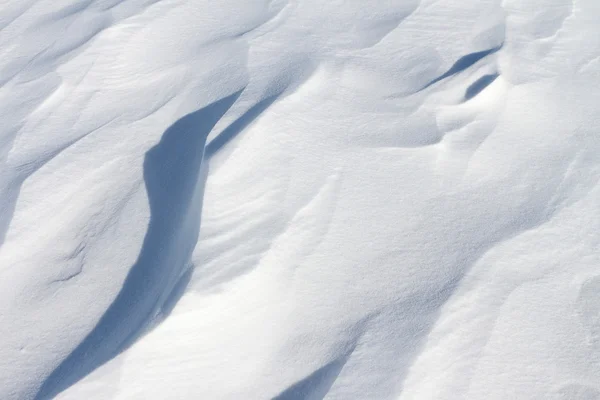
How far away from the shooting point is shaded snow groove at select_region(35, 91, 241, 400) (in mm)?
1158

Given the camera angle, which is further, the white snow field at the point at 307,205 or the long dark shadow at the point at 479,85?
the long dark shadow at the point at 479,85

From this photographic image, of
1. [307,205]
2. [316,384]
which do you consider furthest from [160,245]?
[316,384]

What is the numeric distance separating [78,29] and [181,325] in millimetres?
1303

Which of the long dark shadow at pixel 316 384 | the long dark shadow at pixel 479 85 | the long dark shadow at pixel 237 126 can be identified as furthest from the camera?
the long dark shadow at pixel 479 85

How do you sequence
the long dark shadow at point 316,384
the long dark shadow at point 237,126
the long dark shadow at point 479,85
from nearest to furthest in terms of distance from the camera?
1. the long dark shadow at point 316,384
2. the long dark shadow at point 237,126
3. the long dark shadow at point 479,85

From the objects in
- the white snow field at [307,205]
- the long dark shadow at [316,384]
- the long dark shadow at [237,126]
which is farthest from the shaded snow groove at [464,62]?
the long dark shadow at [316,384]

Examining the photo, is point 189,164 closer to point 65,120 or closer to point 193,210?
point 193,210

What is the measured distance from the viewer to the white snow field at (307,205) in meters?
1.13

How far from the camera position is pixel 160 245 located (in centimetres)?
134

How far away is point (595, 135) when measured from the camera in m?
1.55

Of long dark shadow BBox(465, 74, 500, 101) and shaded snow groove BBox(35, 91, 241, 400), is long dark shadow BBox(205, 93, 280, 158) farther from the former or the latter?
long dark shadow BBox(465, 74, 500, 101)

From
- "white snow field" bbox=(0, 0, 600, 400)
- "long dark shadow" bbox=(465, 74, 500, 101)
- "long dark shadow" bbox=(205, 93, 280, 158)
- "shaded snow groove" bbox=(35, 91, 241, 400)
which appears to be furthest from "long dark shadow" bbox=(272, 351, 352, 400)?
"long dark shadow" bbox=(465, 74, 500, 101)

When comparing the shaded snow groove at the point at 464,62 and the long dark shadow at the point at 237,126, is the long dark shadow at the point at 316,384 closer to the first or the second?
the long dark shadow at the point at 237,126

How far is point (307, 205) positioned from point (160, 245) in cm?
30
